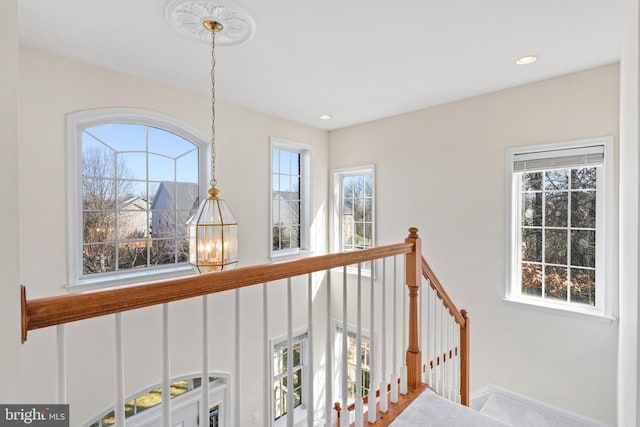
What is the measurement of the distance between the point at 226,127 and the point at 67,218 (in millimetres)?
1787

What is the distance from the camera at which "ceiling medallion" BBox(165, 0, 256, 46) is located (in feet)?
6.09

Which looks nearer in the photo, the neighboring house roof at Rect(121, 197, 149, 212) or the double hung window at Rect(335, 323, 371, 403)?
the neighboring house roof at Rect(121, 197, 149, 212)

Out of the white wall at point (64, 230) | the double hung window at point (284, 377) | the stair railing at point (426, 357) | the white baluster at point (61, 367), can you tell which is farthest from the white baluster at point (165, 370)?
the double hung window at point (284, 377)

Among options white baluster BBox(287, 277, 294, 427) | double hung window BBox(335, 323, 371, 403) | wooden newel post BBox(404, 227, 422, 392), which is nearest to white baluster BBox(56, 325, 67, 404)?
white baluster BBox(287, 277, 294, 427)

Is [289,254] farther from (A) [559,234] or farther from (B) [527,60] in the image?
(B) [527,60]

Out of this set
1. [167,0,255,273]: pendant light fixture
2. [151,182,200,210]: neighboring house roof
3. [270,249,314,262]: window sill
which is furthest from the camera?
[270,249,314,262]: window sill

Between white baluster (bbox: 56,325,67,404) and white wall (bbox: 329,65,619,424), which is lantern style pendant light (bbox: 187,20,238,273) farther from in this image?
white wall (bbox: 329,65,619,424)

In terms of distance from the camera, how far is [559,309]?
9.55 ft

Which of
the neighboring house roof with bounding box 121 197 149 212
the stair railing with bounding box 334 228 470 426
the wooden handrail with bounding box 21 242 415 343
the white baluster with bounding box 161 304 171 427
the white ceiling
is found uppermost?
the white ceiling

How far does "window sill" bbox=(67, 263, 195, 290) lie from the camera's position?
266 centimetres

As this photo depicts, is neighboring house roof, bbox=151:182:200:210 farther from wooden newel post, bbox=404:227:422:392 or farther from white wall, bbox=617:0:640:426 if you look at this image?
white wall, bbox=617:0:640:426

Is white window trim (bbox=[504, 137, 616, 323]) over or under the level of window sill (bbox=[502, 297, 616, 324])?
over

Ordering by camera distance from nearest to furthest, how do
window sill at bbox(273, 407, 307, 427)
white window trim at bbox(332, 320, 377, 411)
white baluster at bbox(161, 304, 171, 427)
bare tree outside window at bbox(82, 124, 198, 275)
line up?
white baluster at bbox(161, 304, 171, 427), bare tree outside window at bbox(82, 124, 198, 275), window sill at bbox(273, 407, 307, 427), white window trim at bbox(332, 320, 377, 411)

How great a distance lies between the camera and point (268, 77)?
2895 mm
